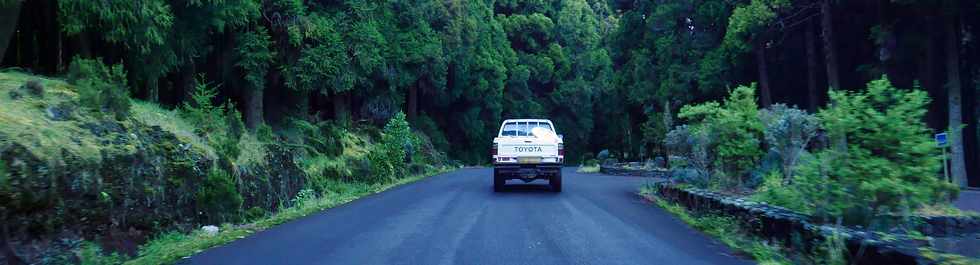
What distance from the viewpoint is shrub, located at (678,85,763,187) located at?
13438mm

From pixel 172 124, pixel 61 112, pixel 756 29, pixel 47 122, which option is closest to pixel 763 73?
pixel 756 29

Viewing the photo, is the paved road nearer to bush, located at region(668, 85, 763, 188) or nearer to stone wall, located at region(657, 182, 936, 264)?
stone wall, located at region(657, 182, 936, 264)

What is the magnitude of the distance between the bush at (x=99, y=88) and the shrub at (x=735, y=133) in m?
10.3

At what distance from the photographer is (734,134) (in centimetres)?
1381

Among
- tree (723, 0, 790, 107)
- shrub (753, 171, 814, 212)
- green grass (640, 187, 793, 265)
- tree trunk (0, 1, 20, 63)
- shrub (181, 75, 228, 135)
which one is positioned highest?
tree (723, 0, 790, 107)

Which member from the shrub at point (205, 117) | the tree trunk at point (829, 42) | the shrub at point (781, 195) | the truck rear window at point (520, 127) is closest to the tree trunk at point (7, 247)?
the shrub at point (205, 117)

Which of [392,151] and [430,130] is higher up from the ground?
[430,130]

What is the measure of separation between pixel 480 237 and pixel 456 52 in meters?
30.7

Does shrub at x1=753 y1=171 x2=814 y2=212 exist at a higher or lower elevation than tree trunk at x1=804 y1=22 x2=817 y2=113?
lower

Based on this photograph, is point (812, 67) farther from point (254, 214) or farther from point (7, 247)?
point (7, 247)

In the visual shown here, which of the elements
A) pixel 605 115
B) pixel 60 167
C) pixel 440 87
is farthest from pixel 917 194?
pixel 605 115

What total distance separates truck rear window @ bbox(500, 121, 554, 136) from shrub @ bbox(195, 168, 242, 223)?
9479mm

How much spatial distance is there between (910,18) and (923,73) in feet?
6.40

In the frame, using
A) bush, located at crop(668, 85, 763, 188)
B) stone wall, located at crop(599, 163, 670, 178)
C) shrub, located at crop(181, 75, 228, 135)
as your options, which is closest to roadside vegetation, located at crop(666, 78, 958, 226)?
bush, located at crop(668, 85, 763, 188)
